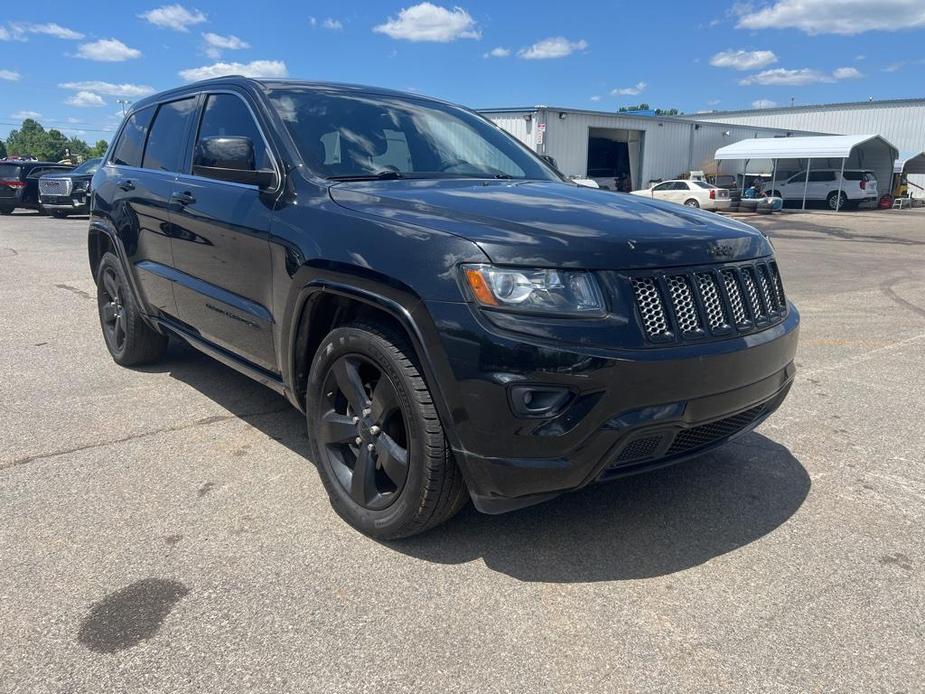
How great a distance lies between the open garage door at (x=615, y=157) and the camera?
35447 millimetres

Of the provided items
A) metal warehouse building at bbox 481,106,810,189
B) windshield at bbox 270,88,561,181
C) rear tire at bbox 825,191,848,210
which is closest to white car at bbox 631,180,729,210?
metal warehouse building at bbox 481,106,810,189

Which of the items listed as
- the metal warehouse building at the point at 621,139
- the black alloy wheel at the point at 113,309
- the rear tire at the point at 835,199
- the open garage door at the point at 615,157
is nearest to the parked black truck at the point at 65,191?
the metal warehouse building at the point at 621,139

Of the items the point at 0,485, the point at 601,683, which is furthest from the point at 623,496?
the point at 0,485

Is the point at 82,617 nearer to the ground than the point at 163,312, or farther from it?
nearer to the ground

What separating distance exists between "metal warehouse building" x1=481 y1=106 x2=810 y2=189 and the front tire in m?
25.9

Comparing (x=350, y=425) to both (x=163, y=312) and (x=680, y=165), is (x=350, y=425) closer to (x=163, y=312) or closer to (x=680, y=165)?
(x=163, y=312)

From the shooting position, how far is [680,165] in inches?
1503

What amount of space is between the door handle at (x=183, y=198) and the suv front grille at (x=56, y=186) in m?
18.9

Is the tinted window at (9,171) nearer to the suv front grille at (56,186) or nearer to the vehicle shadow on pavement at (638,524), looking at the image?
the suv front grille at (56,186)

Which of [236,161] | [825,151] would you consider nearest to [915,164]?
[825,151]

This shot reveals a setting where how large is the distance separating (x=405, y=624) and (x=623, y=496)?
1.32 metres

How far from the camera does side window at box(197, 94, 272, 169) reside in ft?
11.3

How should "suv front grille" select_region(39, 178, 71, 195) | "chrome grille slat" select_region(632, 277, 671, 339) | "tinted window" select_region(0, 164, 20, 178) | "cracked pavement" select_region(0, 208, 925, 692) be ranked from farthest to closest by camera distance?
"tinted window" select_region(0, 164, 20, 178), "suv front grille" select_region(39, 178, 71, 195), "chrome grille slat" select_region(632, 277, 671, 339), "cracked pavement" select_region(0, 208, 925, 692)

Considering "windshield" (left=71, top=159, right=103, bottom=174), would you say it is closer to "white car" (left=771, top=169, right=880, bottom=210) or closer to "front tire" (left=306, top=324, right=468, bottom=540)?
"front tire" (left=306, top=324, right=468, bottom=540)
